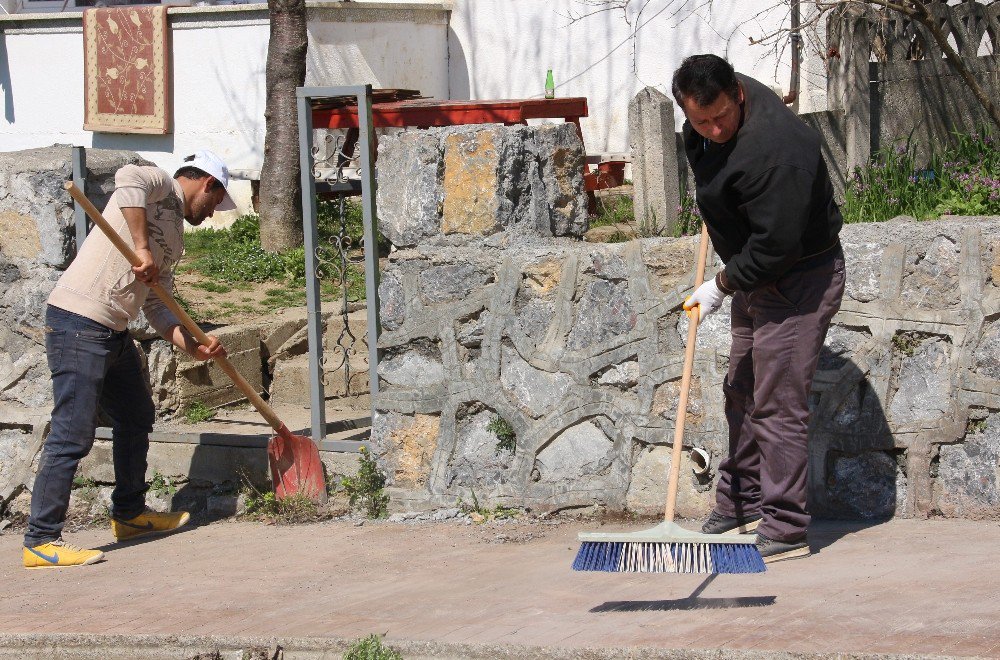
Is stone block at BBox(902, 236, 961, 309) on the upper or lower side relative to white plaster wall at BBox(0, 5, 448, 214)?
lower

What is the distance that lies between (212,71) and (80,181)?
5.62 metres

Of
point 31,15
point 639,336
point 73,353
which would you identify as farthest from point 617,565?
point 31,15

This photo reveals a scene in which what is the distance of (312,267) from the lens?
5840 mm

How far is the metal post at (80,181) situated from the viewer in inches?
237

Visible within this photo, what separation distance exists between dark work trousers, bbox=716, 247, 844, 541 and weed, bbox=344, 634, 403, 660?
1.48 meters

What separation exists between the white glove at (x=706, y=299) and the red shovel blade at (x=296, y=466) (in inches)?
85.7

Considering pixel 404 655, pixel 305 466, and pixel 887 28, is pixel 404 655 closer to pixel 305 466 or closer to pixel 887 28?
pixel 305 466

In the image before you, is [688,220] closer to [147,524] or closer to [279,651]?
[147,524]

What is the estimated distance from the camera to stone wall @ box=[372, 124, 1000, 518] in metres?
4.66

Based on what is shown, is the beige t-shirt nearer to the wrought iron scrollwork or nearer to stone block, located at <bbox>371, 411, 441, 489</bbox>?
the wrought iron scrollwork

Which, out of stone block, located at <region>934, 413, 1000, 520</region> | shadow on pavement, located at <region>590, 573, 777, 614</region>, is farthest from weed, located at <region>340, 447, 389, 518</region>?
stone block, located at <region>934, 413, 1000, 520</region>

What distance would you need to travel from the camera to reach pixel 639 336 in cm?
507

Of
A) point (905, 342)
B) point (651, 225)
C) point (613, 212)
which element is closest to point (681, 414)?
point (905, 342)

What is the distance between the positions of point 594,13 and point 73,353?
25.6 ft
